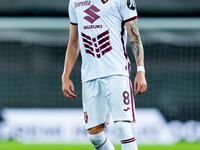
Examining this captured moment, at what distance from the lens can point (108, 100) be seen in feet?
13.9

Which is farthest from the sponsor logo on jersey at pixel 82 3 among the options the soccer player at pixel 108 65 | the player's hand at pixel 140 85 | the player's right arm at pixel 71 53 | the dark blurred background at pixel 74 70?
the dark blurred background at pixel 74 70

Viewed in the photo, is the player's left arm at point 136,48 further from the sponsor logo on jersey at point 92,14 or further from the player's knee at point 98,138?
the player's knee at point 98,138

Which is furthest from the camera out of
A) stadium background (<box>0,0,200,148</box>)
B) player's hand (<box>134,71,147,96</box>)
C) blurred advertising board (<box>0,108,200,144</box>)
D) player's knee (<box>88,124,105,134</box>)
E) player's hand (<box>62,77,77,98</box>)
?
stadium background (<box>0,0,200,148</box>)

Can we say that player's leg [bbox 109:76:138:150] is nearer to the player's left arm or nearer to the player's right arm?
the player's left arm

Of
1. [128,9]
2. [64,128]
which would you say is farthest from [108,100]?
[64,128]

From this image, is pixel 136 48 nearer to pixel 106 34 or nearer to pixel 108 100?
pixel 106 34

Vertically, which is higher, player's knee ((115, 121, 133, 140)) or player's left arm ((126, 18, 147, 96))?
player's left arm ((126, 18, 147, 96))

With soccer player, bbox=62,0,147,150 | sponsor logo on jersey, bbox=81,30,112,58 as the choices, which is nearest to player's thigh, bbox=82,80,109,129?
soccer player, bbox=62,0,147,150

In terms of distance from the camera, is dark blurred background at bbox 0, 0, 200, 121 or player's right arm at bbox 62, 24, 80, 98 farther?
dark blurred background at bbox 0, 0, 200, 121

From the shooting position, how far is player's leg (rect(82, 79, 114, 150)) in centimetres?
431

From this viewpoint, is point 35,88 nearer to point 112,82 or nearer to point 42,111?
point 42,111

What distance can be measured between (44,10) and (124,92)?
437 inches

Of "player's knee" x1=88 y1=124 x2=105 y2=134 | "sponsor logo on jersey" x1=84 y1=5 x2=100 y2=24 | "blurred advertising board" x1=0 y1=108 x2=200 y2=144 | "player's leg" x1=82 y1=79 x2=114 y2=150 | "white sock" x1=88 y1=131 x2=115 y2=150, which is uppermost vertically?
"sponsor logo on jersey" x1=84 y1=5 x2=100 y2=24

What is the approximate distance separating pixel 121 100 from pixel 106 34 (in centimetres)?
59
